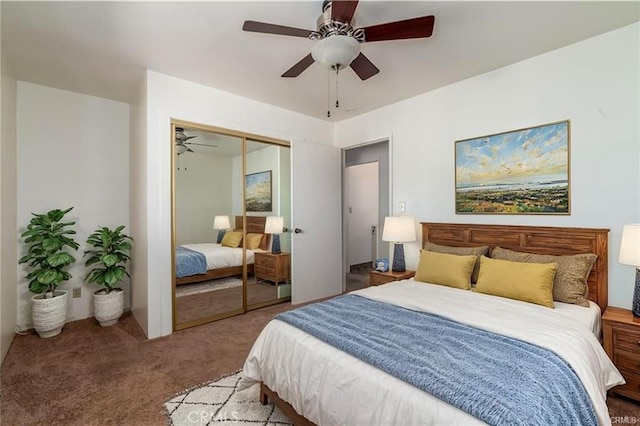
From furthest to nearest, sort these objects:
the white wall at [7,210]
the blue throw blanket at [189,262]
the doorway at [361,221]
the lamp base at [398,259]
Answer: the doorway at [361,221]
the lamp base at [398,259]
the blue throw blanket at [189,262]
the white wall at [7,210]

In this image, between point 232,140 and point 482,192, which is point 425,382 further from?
point 232,140

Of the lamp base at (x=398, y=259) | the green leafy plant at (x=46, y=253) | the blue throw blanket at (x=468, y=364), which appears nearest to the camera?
the blue throw blanket at (x=468, y=364)

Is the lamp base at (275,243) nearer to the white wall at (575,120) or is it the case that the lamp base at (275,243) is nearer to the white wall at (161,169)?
the white wall at (161,169)

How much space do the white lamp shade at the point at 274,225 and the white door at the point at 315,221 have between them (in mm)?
181

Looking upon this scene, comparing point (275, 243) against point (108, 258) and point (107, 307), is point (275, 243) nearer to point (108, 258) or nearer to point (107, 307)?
point (108, 258)

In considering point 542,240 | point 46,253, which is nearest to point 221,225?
point 46,253

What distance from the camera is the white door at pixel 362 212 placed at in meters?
6.32

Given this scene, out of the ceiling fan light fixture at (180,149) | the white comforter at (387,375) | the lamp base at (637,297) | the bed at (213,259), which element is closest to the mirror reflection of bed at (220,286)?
the bed at (213,259)

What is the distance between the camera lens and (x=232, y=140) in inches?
141

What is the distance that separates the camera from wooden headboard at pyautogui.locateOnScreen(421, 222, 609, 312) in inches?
91.0

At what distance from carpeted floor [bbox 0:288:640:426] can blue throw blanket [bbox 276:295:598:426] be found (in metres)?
1.07

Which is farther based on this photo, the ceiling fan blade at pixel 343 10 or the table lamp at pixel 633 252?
the table lamp at pixel 633 252

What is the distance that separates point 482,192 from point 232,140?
110 inches

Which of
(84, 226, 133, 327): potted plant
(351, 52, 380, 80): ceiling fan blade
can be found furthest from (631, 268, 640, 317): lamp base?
(84, 226, 133, 327): potted plant
